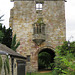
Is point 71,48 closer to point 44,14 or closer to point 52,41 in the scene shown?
point 52,41

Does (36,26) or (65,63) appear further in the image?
(36,26)

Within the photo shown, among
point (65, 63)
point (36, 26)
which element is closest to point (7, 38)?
point (36, 26)

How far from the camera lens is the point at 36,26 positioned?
25562mm

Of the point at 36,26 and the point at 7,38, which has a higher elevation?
the point at 36,26

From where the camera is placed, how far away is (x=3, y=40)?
2473cm

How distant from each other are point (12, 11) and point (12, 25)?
7.11 feet

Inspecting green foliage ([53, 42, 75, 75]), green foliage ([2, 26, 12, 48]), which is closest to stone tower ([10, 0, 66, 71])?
green foliage ([2, 26, 12, 48])

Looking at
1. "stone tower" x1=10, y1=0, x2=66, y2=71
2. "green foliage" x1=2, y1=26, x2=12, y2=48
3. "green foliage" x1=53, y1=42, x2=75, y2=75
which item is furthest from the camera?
"stone tower" x1=10, y1=0, x2=66, y2=71

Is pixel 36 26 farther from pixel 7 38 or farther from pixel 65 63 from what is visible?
pixel 65 63

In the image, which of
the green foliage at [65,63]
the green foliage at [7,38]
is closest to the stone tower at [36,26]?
the green foliage at [7,38]

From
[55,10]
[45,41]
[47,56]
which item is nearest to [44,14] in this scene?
[55,10]

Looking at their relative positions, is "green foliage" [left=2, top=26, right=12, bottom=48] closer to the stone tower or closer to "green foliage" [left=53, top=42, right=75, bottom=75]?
the stone tower

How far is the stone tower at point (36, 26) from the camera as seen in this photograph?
25656 mm

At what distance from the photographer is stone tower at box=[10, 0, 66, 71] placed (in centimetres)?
2566
